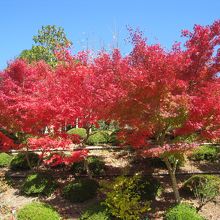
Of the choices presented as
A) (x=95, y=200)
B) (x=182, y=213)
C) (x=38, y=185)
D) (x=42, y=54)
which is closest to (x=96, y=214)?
(x=95, y=200)

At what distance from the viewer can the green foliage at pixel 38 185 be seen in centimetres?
1515

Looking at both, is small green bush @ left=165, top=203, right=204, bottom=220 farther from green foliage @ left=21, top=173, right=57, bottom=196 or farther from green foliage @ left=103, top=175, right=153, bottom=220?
green foliage @ left=21, top=173, right=57, bottom=196

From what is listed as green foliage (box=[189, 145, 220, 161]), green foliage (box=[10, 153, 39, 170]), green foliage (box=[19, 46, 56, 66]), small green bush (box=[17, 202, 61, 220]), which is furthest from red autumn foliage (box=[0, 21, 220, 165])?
green foliage (box=[19, 46, 56, 66])

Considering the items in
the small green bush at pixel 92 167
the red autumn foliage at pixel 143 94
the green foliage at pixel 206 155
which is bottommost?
the small green bush at pixel 92 167

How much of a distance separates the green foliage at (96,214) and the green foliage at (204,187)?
11.9 ft

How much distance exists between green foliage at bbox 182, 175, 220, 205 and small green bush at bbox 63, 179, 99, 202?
401cm

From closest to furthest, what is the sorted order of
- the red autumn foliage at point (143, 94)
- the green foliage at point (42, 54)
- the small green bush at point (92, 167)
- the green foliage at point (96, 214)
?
the red autumn foliage at point (143, 94)
the green foliage at point (96, 214)
the small green bush at point (92, 167)
the green foliage at point (42, 54)

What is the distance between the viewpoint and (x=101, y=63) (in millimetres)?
13359

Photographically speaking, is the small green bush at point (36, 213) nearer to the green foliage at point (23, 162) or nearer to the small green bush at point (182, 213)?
the small green bush at point (182, 213)

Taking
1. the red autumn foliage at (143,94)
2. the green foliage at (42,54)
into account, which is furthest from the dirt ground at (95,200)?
the green foliage at (42,54)

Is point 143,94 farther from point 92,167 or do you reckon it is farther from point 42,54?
point 42,54

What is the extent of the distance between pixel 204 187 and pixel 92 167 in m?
6.28

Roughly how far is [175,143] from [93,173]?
6239 mm

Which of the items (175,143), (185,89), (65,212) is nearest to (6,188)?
(65,212)
